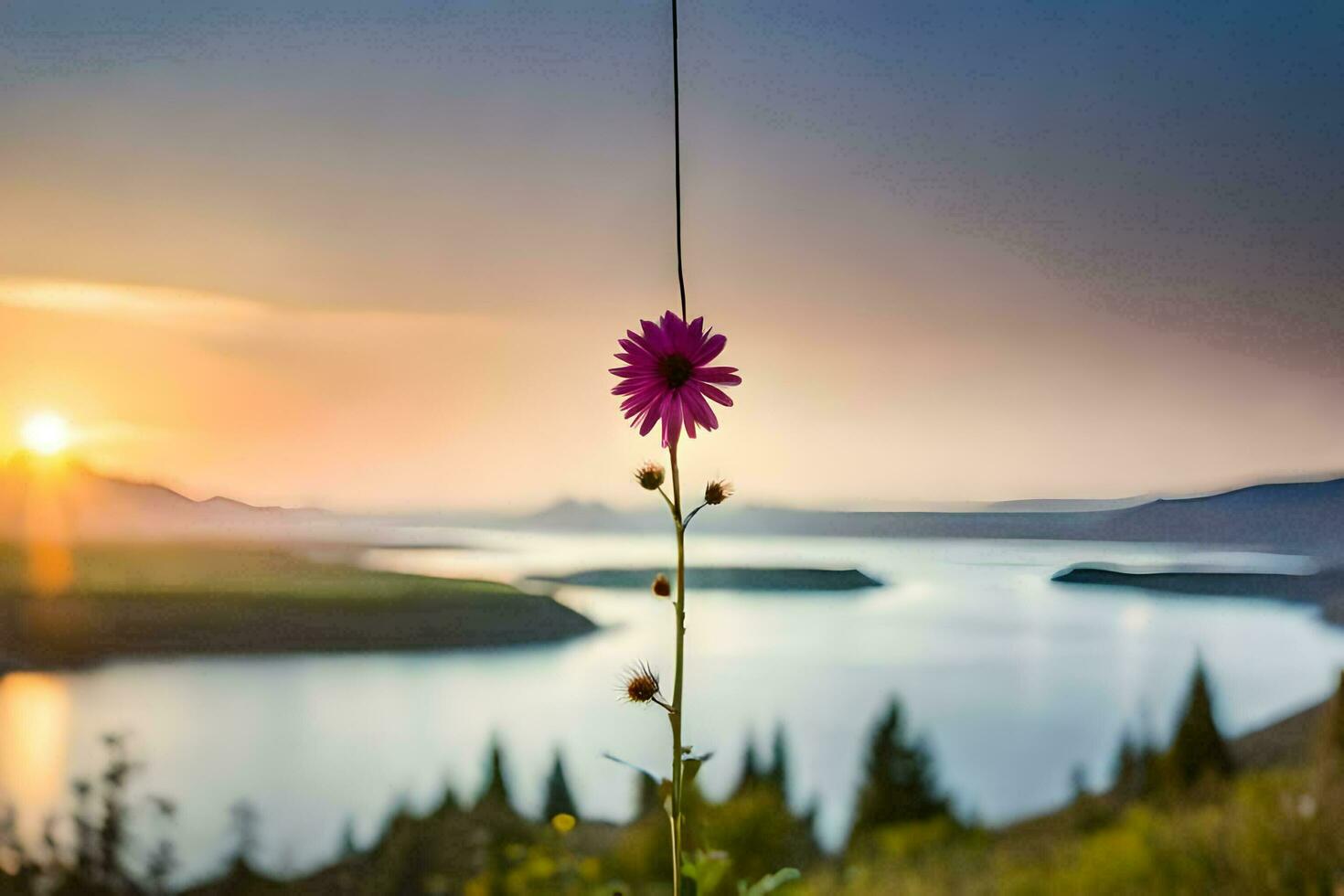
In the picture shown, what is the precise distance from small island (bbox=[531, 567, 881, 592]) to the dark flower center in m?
0.84

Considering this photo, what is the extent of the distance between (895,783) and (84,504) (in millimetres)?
1115

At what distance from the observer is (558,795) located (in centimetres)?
138

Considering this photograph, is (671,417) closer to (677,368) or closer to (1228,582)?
(677,368)

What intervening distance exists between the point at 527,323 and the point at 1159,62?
87 cm

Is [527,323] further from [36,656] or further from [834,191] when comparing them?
[36,656]

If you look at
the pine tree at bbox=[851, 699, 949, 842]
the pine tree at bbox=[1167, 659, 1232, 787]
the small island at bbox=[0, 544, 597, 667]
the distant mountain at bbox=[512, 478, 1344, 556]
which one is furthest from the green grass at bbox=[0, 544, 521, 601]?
the pine tree at bbox=[1167, 659, 1232, 787]

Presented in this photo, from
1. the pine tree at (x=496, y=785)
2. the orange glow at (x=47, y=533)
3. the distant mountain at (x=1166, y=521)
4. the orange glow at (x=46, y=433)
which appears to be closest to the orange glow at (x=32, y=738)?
the orange glow at (x=47, y=533)

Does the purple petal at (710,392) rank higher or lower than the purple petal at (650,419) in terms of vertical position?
higher

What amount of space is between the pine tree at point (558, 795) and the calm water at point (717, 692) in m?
0.01

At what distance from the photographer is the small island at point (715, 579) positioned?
143cm

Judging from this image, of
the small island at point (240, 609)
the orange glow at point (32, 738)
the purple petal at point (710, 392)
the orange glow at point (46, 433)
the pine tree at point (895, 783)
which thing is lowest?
the pine tree at point (895, 783)

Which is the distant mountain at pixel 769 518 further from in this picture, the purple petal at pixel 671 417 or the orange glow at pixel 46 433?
the purple petal at pixel 671 417

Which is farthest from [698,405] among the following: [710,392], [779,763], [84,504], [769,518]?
[84,504]

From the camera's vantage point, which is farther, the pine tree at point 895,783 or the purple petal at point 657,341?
the pine tree at point 895,783
